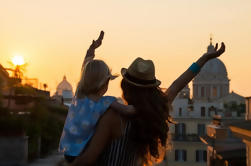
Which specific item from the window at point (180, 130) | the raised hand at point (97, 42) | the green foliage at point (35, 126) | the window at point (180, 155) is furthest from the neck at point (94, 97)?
the window at point (180, 130)

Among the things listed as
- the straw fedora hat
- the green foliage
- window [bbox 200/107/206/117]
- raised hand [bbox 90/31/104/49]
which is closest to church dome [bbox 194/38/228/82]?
window [bbox 200/107/206/117]

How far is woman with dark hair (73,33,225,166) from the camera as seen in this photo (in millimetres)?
3982

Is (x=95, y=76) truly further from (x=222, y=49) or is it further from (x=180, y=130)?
(x=180, y=130)

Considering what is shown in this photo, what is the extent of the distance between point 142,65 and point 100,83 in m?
0.34

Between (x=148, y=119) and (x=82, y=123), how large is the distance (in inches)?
17.5

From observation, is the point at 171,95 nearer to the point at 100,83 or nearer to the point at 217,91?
the point at 100,83

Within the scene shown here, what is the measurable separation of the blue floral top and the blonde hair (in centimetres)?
8

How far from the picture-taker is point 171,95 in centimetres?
448

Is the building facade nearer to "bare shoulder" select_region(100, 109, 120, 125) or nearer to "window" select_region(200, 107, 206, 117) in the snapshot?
"window" select_region(200, 107, 206, 117)

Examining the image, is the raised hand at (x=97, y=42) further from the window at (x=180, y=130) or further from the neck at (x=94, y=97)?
the window at (x=180, y=130)

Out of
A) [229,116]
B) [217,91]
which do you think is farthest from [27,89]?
[217,91]

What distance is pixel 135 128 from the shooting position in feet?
13.4

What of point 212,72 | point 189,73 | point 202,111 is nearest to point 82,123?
point 189,73

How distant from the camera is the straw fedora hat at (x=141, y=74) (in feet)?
13.7
